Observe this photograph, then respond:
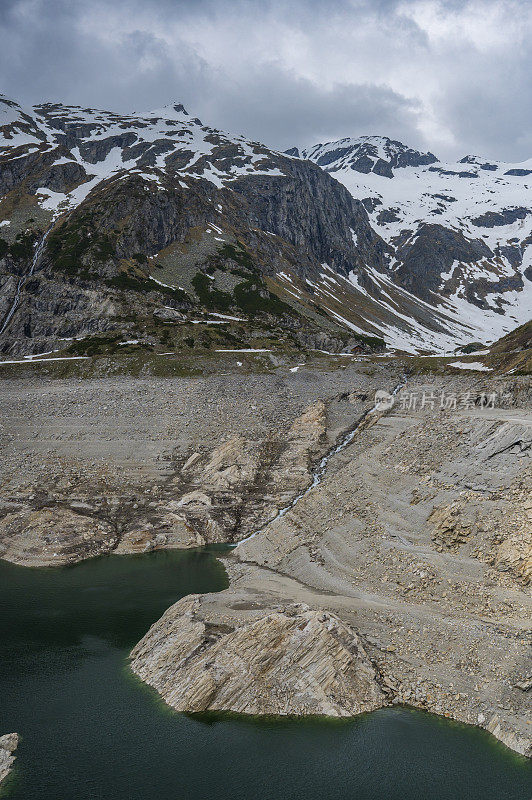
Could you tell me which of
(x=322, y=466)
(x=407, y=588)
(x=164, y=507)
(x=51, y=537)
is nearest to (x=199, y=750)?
(x=407, y=588)

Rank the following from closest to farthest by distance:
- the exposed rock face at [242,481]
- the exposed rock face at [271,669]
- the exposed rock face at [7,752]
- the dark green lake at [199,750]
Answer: the dark green lake at [199,750] < the exposed rock face at [7,752] < the exposed rock face at [271,669] < the exposed rock face at [242,481]

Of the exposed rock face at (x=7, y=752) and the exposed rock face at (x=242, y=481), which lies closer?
the exposed rock face at (x=7, y=752)

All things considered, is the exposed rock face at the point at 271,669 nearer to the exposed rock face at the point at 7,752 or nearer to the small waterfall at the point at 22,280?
the exposed rock face at the point at 7,752

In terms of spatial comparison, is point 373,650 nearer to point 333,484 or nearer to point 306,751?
point 306,751

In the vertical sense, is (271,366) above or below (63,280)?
below

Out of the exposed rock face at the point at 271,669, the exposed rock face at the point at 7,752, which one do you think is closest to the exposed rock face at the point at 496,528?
the exposed rock face at the point at 271,669

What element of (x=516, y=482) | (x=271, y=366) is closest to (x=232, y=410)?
(x=271, y=366)
